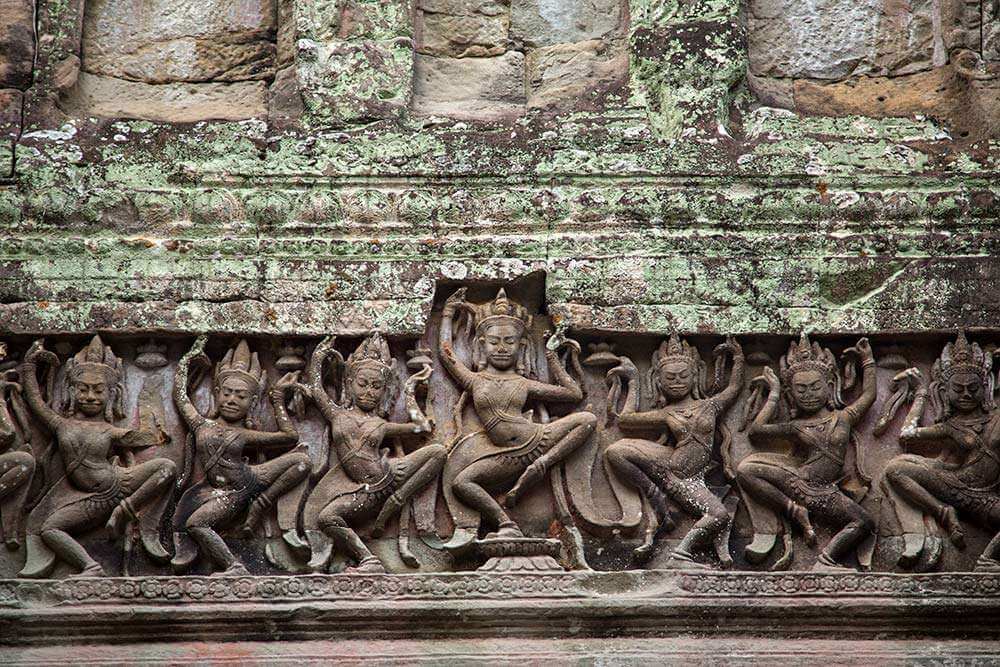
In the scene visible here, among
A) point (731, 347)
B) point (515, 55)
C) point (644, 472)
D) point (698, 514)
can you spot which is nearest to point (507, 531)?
point (644, 472)

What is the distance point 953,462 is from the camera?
26.4 ft

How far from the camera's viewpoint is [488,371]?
26.9 feet

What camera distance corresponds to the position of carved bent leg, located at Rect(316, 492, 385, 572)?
25.7ft

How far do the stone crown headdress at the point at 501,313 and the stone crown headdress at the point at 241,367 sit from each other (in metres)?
0.86

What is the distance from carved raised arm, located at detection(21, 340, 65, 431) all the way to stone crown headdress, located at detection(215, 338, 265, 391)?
2.02ft

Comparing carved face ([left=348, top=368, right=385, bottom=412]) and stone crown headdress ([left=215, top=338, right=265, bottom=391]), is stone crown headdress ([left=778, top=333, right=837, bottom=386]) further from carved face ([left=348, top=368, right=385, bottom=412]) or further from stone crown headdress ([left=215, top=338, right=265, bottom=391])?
stone crown headdress ([left=215, top=338, right=265, bottom=391])

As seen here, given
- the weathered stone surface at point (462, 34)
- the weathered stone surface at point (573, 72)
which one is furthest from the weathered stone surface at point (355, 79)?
the weathered stone surface at point (573, 72)

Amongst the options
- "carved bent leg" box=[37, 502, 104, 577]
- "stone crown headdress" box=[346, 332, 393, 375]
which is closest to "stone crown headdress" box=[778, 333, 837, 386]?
"stone crown headdress" box=[346, 332, 393, 375]

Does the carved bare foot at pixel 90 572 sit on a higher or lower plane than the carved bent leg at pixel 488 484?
lower

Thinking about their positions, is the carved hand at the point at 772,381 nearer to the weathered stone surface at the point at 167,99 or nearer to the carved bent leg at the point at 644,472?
the carved bent leg at the point at 644,472

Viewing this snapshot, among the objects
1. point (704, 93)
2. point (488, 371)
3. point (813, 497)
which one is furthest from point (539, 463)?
point (704, 93)

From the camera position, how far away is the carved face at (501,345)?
8.19 meters

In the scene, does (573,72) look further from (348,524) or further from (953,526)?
(953,526)

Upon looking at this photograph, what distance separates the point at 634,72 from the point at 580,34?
40 cm
